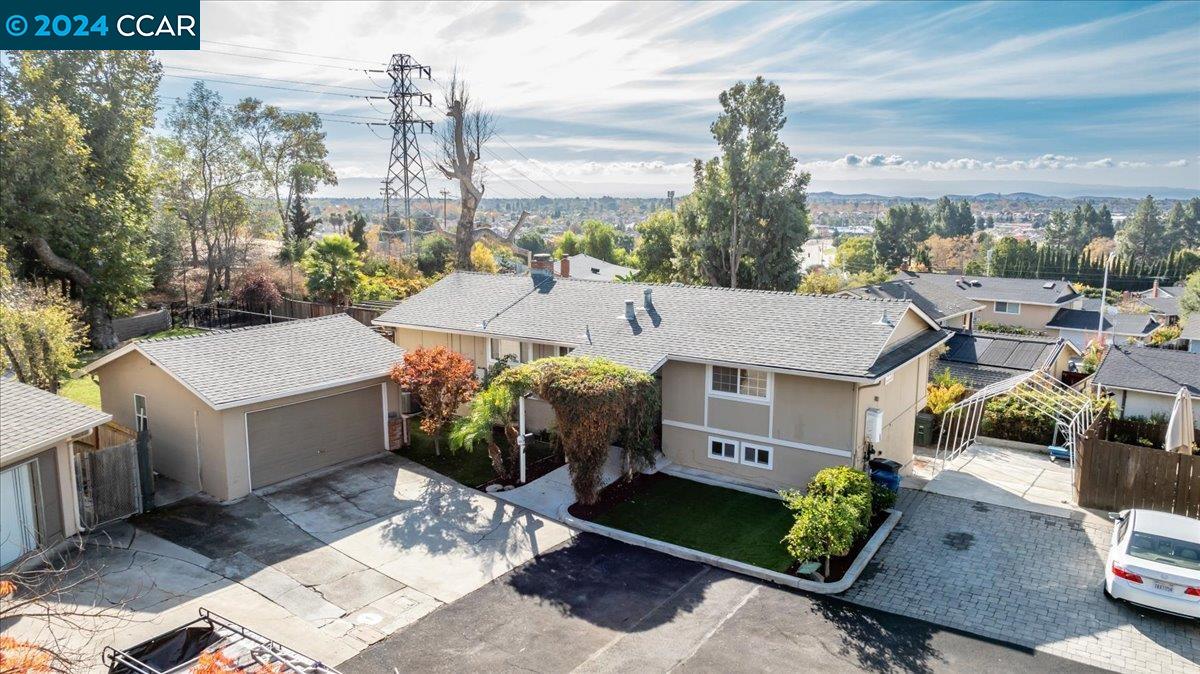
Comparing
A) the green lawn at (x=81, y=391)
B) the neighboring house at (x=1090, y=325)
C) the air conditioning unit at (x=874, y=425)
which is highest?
the air conditioning unit at (x=874, y=425)

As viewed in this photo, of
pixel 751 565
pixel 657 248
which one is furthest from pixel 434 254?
pixel 751 565

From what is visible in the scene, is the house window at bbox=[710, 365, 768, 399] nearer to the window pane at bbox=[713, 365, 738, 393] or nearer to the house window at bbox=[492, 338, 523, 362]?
the window pane at bbox=[713, 365, 738, 393]

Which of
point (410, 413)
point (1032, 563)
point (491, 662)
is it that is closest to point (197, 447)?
point (410, 413)

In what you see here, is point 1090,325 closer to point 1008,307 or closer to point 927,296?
point 1008,307

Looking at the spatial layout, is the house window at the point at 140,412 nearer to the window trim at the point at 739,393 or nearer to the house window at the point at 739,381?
the window trim at the point at 739,393

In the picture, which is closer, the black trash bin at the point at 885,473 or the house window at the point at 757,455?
the black trash bin at the point at 885,473

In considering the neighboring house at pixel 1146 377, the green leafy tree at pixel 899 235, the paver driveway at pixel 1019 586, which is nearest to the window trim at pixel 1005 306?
the neighboring house at pixel 1146 377
